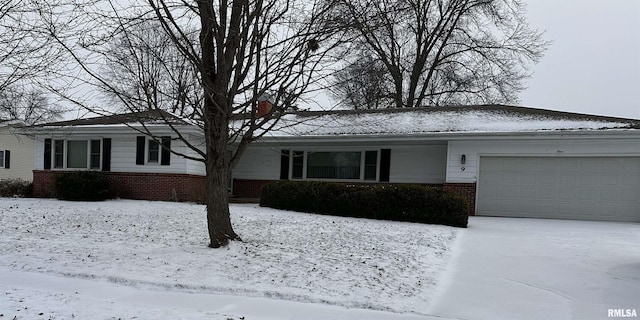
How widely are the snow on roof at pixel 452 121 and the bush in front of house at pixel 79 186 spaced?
6627 mm

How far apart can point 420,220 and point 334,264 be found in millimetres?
5545

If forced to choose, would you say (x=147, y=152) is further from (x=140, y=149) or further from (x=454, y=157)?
(x=454, y=157)

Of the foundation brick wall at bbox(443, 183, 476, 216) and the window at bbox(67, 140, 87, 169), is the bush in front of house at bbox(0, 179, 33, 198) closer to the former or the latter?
the window at bbox(67, 140, 87, 169)

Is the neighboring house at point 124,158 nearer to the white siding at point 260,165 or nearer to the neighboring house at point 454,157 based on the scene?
the neighboring house at point 454,157

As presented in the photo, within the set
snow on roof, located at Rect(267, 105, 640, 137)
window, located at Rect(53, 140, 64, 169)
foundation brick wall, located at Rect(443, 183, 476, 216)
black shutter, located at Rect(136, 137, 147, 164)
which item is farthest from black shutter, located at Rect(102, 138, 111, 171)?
foundation brick wall, located at Rect(443, 183, 476, 216)

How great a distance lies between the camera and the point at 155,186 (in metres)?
16.7

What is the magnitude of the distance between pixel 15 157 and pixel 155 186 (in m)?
16.3

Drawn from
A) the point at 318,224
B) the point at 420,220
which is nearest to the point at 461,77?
the point at 420,220

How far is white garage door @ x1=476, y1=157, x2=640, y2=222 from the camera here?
13.4 m

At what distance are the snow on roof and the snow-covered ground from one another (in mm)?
5070

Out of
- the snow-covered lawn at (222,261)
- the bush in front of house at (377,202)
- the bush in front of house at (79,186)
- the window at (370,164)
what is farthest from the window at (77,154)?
the window at (370,164)

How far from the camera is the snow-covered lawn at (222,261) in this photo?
5324 millimetres

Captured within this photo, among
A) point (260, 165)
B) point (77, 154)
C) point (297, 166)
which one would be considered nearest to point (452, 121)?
point (297, 166)

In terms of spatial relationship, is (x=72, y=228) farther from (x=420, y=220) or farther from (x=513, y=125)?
(x=513, y=125)
